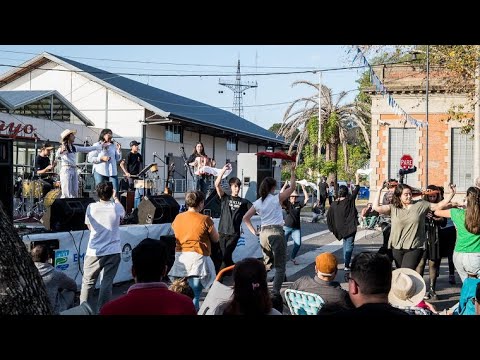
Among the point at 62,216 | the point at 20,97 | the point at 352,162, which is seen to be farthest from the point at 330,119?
the point at 62,216

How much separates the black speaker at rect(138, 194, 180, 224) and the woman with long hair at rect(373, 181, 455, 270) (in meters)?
4.36

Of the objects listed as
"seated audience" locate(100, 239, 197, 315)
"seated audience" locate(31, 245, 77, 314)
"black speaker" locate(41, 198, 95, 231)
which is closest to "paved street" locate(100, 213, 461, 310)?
"black speaker" locate(41, 198, 95, 231)

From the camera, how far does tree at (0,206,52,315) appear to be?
3.46 metres

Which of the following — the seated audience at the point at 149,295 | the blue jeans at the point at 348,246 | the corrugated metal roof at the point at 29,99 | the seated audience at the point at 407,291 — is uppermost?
the corrugated metal roof at the point at 29,99

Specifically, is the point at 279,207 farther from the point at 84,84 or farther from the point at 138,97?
the point at 84,84

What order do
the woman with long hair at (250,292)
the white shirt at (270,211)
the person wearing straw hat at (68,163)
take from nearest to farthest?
the woman with long hair at (250,292) < the white shirt at (270,211) < the person wearing straw hat at (68,163)

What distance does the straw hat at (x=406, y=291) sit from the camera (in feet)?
16.9

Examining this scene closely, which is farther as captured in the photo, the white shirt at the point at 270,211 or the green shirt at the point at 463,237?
the white shirt at the point at 270,211

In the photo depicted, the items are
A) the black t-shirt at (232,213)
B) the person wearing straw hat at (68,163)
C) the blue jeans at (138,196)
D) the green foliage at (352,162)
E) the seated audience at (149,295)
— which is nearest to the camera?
the seated audience at (149,295)

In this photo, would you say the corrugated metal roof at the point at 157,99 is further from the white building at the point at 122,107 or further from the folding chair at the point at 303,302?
the folding chair at the point at 303,302

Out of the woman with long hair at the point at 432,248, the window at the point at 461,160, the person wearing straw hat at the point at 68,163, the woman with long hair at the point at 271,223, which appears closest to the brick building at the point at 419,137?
the window at the point at 461,160

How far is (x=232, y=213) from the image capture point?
944 cm

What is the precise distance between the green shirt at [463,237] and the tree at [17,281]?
17.6 ft
